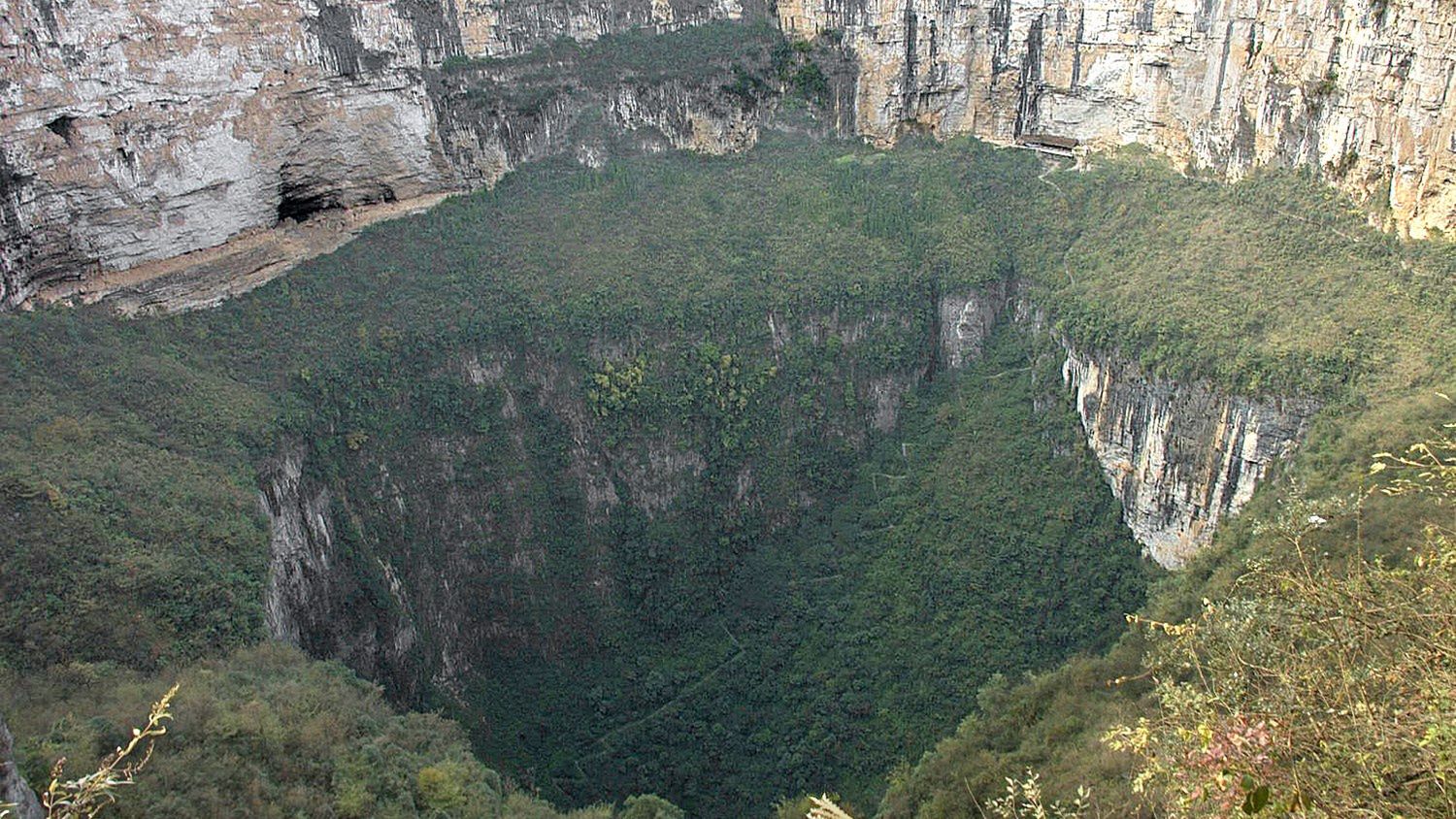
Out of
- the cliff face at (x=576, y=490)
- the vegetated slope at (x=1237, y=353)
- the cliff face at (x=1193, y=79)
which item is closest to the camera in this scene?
the vegetated slope at (x=1237, y=353)

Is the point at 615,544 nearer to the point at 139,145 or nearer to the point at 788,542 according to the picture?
the point at 788,542

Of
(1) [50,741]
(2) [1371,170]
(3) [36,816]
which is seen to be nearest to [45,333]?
(1) [50,741]

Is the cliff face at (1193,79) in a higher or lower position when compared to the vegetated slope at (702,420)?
higher

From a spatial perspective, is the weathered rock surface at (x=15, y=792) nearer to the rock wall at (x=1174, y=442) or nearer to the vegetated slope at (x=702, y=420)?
the vegetated slope at (x=702, y=420)

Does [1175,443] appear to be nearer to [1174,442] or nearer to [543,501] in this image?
[1174,442]

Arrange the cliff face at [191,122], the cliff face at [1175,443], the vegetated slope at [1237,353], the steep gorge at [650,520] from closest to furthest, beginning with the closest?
the vegetated slope at [1237,353] → the cliff face at [191,122] → the cliff face at [1175,443] → the steep gorge at [650,520]

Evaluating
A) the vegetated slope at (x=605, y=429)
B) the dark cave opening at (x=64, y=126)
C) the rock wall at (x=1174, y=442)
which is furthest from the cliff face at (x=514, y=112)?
the rock wall at (x=1174, y=442)

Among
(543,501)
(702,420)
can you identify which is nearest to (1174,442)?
(702,420)
